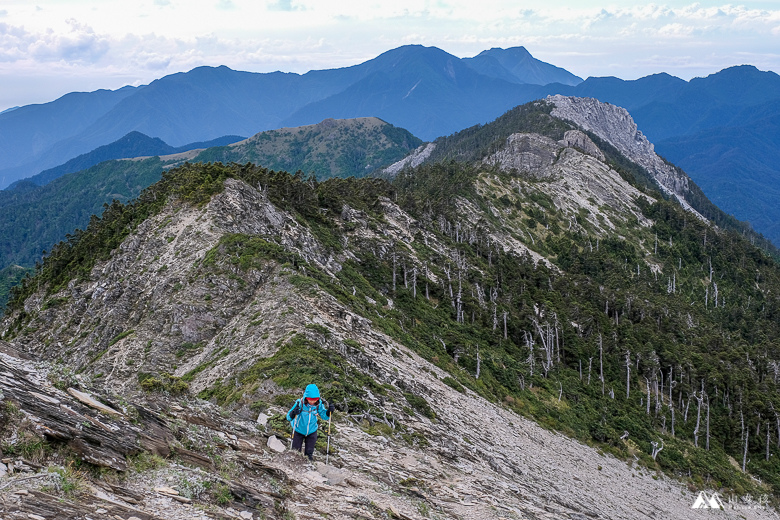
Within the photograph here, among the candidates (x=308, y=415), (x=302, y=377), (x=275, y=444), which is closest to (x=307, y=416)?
(x=308, y=415)

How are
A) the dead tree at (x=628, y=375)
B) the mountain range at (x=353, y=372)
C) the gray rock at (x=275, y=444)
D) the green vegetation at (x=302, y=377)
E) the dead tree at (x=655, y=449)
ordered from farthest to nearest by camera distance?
the dead tree at (x=628, y=375) → the dead tree at (x=655, y=449) → the green vegetation at (x=302, y=377) → the gray rock at (x=275, y=444) → the mountain range at (x=353, y=372)

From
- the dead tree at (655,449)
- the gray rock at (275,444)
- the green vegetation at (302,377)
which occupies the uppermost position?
the green vegetation at (302,377)

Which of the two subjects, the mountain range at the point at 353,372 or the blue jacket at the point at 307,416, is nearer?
the mountain range at the point at 353,372

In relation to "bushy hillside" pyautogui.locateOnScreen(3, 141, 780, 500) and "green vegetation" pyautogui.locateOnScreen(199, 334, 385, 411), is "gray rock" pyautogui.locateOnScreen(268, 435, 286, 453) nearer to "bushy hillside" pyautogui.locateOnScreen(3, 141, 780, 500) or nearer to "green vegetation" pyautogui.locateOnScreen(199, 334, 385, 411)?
"green vegetation" pyautogui.locateOnScreen(199, 334, 385, 411)

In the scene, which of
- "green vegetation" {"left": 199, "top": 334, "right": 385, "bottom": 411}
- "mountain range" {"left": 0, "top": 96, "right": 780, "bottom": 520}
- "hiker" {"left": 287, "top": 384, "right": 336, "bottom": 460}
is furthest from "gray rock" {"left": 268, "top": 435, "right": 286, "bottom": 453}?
"green vegetation" {"left": 199, "top": 334, "right": 385, "bottom": 411}

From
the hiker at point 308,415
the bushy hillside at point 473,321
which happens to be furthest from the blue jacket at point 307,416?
the bushy hillside at point 473,321

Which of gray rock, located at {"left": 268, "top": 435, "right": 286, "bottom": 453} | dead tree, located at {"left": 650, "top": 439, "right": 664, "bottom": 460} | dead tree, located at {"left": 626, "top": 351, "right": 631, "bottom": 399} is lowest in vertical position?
dead tree, located at {"left": 650, "top": 439, "right": 664, "bottom": 460}

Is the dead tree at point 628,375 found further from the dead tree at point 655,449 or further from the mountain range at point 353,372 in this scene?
the dead tree at point 655,449

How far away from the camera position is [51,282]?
61.1m

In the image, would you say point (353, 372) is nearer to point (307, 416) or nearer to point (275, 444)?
point (275, 444)

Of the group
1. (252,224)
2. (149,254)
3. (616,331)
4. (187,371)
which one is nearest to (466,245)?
(616,331)

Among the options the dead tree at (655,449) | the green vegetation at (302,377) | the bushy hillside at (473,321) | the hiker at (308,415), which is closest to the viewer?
the hiker at (308,415)

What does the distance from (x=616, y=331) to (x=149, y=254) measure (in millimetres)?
75001

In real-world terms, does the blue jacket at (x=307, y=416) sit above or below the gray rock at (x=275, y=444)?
above
